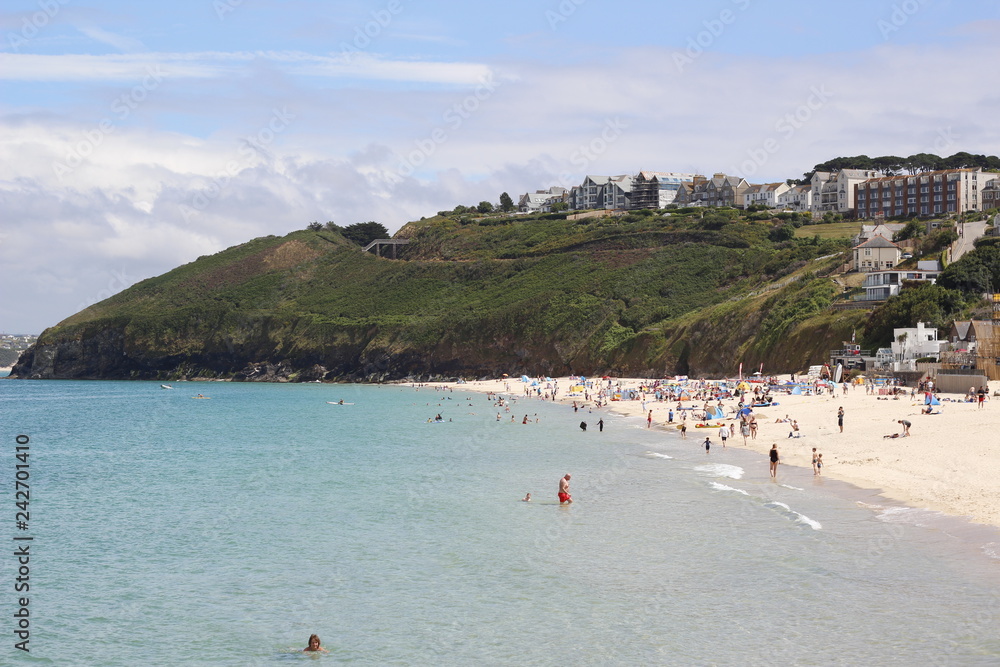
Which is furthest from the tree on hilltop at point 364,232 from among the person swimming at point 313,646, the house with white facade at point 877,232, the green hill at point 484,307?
the person swimming at point 313,646

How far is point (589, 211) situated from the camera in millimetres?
156750

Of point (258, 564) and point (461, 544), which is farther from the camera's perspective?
point (461, 544)

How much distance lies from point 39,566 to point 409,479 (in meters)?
15.2

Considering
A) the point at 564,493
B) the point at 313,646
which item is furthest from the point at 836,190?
the point at 313,646

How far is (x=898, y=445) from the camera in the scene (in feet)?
110

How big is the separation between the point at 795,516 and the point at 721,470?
9383 mm

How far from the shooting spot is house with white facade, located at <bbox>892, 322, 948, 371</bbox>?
57594 millimetres

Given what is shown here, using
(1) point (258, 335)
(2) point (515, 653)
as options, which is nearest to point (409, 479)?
(2) point (515, 653)

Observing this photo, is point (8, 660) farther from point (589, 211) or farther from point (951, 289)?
point (589, 211)

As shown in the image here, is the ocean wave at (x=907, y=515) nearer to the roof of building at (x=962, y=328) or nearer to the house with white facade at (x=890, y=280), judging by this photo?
the roof of building at (x=962, y=328)

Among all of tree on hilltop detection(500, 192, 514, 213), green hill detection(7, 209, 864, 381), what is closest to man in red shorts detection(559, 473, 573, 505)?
green hill detection(7, 209, 864, 381)

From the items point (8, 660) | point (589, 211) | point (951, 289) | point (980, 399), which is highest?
point (589, 211)

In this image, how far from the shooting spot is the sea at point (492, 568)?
15477 millimetres

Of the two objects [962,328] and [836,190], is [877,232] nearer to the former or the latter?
[962,328]
